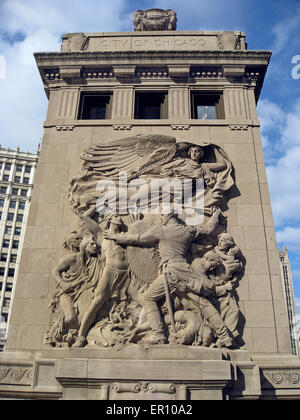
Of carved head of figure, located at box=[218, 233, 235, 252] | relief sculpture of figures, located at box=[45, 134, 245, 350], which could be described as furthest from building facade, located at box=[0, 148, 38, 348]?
carved head of figure, located at box=[218, 233, 235, 252]

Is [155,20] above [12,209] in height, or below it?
below

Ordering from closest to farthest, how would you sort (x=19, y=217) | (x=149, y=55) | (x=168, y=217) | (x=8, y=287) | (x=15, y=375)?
(x=15, y=375) → (x=168, y=217) → (x=149, y=55) → (x=8, y=287) → (x=19, y=217)

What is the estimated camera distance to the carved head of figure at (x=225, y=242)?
11805mm

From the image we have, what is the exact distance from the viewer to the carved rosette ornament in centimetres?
1830

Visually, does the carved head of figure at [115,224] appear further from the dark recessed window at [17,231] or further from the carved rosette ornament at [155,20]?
the dark recessed window at [17,231]

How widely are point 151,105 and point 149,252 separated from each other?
298 inches

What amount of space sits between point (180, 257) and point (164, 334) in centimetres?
242

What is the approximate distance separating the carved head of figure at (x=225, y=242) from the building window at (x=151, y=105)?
641cm

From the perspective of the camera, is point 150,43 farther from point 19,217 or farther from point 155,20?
point 19,217

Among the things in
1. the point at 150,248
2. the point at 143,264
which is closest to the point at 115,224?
the point at 150,248

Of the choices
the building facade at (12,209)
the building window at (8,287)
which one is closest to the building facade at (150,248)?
the building facade at (12,209)

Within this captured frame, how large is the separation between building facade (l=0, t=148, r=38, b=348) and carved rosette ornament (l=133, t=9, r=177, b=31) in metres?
62.1

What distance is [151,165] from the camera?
13.2m
